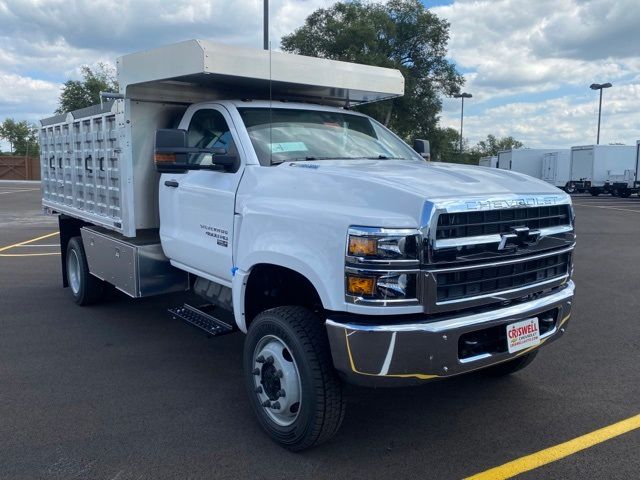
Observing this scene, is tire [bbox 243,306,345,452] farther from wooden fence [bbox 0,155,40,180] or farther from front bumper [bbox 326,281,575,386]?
wooden fence [bbox 0,155,40,180]

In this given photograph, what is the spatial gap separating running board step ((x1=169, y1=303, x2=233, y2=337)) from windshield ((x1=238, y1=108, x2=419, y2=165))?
4.41ft

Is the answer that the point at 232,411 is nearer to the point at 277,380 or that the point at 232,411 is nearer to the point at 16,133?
the point at 277,380

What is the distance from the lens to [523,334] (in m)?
3.58

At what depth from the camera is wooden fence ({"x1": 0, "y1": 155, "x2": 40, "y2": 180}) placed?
5209 cm

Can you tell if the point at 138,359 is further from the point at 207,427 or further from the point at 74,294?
the point at 74,294

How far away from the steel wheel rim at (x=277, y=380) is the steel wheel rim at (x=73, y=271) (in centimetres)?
424

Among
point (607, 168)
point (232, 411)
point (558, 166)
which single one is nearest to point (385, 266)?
point (232, 411)

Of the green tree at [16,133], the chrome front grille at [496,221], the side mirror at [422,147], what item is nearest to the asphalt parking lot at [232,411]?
the chrome front grille at [496,221]

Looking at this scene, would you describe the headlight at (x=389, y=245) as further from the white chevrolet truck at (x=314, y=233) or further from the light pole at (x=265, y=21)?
the light pole at (x=265, y=21)

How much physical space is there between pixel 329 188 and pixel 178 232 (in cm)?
201

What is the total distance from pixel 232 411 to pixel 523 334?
2.10m

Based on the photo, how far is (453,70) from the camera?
3541cm

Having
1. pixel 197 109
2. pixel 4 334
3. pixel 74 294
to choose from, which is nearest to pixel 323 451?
pixel 197 109

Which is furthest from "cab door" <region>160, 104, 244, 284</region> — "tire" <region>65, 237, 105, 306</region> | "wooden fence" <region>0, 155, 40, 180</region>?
"wooden fence" <region>0, 155, 40, 180</region>
